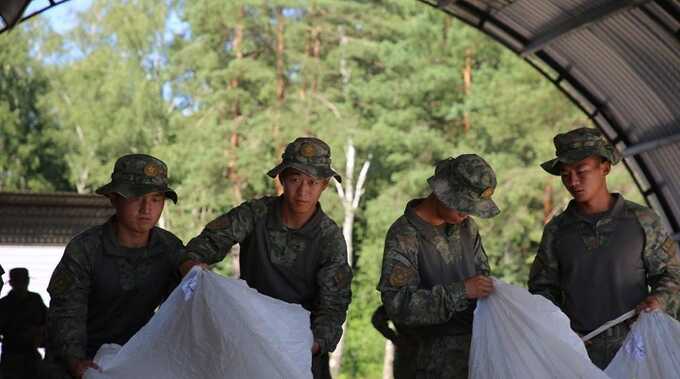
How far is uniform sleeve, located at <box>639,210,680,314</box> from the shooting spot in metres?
6.69

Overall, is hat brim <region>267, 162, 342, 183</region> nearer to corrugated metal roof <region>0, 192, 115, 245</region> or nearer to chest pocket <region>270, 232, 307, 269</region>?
chest pocket <region>270, 232, 307, 269</region>

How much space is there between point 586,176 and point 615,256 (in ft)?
1.28

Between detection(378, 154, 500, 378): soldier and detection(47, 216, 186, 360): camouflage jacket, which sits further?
detection(47, 216, 186, 360): camouflage jacket

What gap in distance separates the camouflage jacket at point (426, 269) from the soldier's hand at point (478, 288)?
0.03 metres

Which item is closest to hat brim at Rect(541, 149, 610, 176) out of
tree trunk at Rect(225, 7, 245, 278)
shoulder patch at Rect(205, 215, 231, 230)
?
shoulder patch at Rect(205, 215, 231, 230)

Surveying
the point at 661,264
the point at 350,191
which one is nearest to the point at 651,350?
the point at 661,264

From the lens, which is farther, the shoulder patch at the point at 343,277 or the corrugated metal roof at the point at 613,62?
the corrugated metal roof at the point at 613,62

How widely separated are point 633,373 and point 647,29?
6.46 m

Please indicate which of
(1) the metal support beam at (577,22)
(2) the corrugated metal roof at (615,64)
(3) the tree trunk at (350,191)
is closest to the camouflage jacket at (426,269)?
(1) the metal support beam at (577,22)

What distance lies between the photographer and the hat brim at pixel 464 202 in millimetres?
6117

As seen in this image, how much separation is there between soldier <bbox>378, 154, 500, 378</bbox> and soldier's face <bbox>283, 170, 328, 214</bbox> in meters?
0.40

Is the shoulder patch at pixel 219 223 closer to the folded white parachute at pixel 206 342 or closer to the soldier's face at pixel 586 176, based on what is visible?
the folded white parachute at pixel 206 342

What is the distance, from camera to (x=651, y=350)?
21.5 ft

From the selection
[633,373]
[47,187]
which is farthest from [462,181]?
[47,187]
